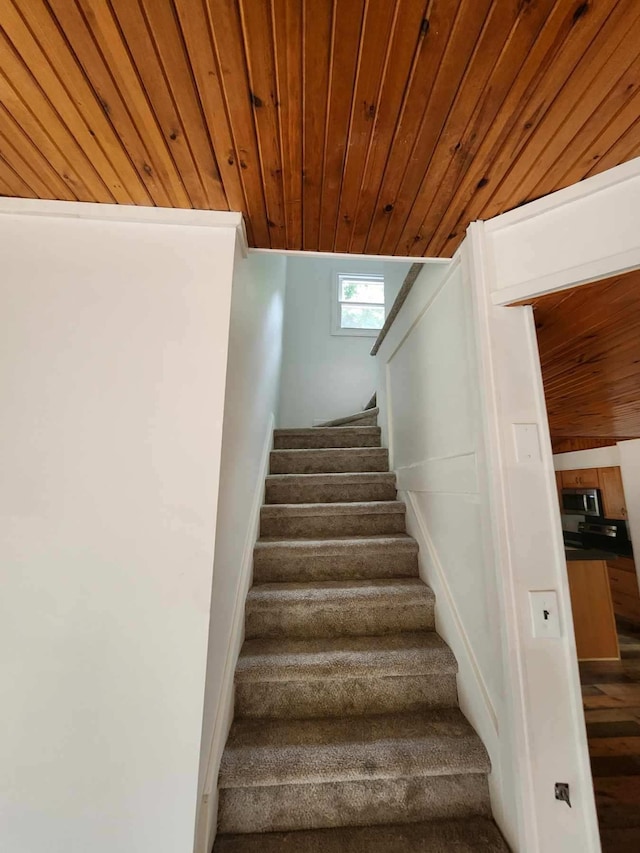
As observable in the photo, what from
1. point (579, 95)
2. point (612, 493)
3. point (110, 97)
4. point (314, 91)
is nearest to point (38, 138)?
point (110, 97)

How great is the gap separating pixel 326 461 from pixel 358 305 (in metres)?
2.63

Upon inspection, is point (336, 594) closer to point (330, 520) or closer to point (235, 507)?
point (330, 520)

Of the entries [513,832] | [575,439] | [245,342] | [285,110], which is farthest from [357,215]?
[575,439]

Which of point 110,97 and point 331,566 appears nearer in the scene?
point 110,97

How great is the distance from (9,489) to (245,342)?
1031mm

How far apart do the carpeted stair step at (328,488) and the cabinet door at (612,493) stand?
3.75m

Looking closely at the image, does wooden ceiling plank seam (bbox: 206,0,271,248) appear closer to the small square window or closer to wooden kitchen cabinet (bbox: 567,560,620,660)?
the small square window

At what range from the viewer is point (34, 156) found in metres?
1.01

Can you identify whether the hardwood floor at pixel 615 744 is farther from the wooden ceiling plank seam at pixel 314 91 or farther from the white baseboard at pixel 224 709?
the wooden ceiling plank seam at pixel 314 91

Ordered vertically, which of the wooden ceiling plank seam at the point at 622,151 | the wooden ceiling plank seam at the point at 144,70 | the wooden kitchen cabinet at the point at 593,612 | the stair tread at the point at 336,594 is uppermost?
the wooden ceiling plank seam at the point at 622,151

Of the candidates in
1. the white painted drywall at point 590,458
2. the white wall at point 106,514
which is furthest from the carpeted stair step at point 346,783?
the white painted drywall at point 590,458

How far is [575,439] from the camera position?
5.02 m

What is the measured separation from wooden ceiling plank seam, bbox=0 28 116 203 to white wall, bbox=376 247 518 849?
136 centimetres

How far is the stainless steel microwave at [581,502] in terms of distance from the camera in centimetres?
449
